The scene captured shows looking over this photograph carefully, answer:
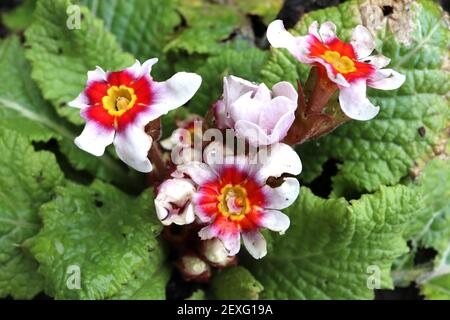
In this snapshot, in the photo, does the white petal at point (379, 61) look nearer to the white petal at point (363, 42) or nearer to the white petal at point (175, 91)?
the white petal at point (363, 42)

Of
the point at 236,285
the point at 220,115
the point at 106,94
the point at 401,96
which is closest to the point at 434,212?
the point at 401,96

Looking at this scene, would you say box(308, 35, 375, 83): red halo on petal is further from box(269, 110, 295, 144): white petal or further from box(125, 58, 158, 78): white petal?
box(125, 58, 158, 78): white petal

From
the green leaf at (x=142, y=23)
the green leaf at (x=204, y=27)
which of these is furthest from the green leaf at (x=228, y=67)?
the green leaf at (x=142, y=23)

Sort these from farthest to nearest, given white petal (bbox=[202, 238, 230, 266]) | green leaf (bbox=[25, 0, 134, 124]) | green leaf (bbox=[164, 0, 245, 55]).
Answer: green leaf (bbox=[164, 0, 245, 55]) < green leaf (bbox=[25, 0, 134, 124]) < white petal (bbox=[202, 238, 230, 266])

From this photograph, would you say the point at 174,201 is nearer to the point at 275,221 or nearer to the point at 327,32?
the point at 275,221

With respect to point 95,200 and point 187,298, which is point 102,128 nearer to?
point 95,200

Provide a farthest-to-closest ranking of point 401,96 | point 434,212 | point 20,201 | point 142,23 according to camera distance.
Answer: point 142,23, point 434,212, point 20,201, point 401,96

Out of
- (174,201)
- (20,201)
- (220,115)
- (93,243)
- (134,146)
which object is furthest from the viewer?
(20,201)

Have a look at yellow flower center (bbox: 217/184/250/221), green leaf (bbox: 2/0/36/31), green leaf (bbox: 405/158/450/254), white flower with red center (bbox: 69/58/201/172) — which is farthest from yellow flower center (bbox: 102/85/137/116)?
green leaf (bbox: 2/0/36/31)
